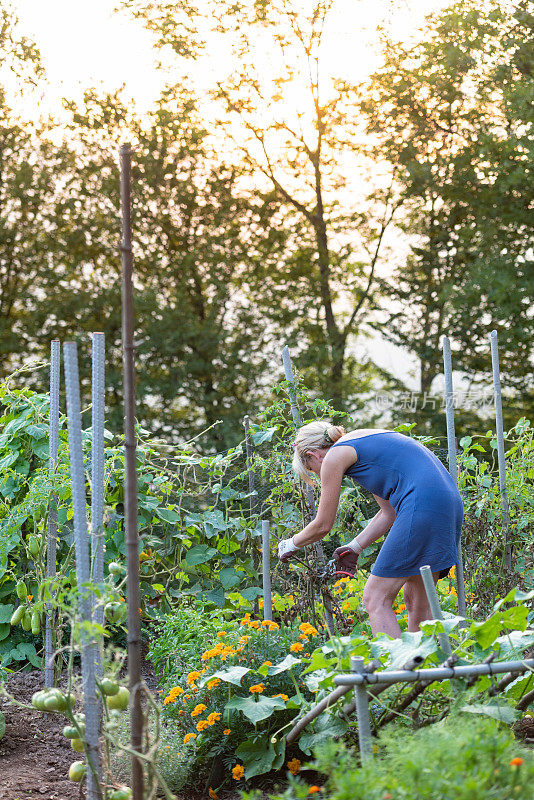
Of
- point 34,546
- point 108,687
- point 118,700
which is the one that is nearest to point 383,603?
point 118,700

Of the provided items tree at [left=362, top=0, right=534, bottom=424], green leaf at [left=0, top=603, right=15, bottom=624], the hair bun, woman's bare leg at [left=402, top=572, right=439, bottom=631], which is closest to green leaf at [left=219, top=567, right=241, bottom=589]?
green leaf at [left=0, top=603, right=15, bottom=624]

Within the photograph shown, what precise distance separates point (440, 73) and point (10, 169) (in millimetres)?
Result: 4817

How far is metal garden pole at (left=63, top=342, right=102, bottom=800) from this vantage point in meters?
1.92

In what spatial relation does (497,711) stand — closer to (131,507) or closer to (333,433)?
(131,507)

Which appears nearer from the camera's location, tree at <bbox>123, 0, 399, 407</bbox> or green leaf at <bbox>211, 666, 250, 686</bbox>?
green leaf at <bbox>211, 666, 250, 686</bbox>

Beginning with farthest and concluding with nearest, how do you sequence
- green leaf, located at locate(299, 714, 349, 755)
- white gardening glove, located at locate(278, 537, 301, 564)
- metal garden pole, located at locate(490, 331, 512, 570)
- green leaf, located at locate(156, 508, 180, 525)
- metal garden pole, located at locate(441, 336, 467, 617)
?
green leaf, located at locate(156, 508, 180, 525)
metal garden pole, located at locate(490, 331, 512, 570)
metal garden pole, located at locate(441, 336, 467, 617)
white gardening glove, located at locate(278, 537, 301, 564)
green leaf, located at locate(299, 714, 349, 755)

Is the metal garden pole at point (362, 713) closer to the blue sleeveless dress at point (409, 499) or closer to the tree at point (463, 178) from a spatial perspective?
the blue sleeveless dress at point (409, 499)

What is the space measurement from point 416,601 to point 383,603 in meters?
0.17

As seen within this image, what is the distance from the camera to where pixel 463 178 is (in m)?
8.83

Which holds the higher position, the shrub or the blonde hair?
the blonde hair

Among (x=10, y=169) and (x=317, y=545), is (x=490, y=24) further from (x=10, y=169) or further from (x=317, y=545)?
(x=317, y=545)

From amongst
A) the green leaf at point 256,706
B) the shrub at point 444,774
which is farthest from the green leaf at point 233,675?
the shrub at point 444,774

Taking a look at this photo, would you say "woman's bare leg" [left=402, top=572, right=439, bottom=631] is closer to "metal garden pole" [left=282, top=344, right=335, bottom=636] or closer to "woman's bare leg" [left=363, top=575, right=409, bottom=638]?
"woman's bare leg" [left=363, top=575, right=409, bottom=638]

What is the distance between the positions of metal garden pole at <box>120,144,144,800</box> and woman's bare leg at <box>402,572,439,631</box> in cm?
121
